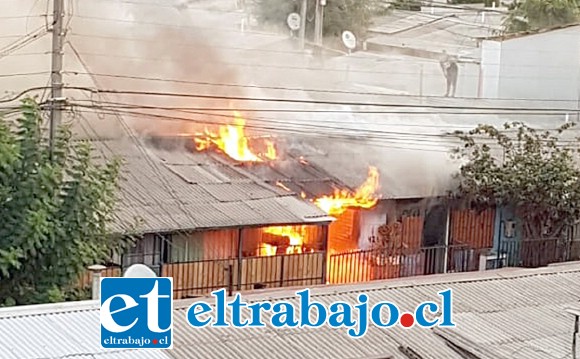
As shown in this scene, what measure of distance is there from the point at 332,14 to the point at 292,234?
1895 cm

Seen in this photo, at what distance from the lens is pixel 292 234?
16.2 metres

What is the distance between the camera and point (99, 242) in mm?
11328

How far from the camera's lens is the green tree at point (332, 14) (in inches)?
1249

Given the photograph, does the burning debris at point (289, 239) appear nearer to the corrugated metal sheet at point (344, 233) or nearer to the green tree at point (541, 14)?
the corrugated metal sheet at point (344, 233)

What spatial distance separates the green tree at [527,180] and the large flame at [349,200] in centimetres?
209

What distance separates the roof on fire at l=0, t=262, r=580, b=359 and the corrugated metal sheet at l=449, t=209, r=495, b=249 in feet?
23.9

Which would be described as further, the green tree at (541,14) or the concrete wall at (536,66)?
the green tree at (541,14)

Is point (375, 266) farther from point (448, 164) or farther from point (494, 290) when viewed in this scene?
point (494, 290)

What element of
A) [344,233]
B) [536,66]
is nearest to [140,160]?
[344,233]

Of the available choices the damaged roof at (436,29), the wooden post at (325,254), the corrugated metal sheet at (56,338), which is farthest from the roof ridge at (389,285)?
the damaged roof at (436,29)

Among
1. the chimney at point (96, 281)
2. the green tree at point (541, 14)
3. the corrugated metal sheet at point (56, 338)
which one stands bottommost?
the corrugated metal sheet at point (56, 338)

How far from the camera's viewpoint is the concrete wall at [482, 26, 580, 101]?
25.9m

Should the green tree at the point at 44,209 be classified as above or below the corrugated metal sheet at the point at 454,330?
above


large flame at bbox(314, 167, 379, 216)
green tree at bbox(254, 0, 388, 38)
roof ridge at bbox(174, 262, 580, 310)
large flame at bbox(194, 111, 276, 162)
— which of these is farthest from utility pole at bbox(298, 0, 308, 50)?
roof ridge at bbox(174, 262, 580, 310)
